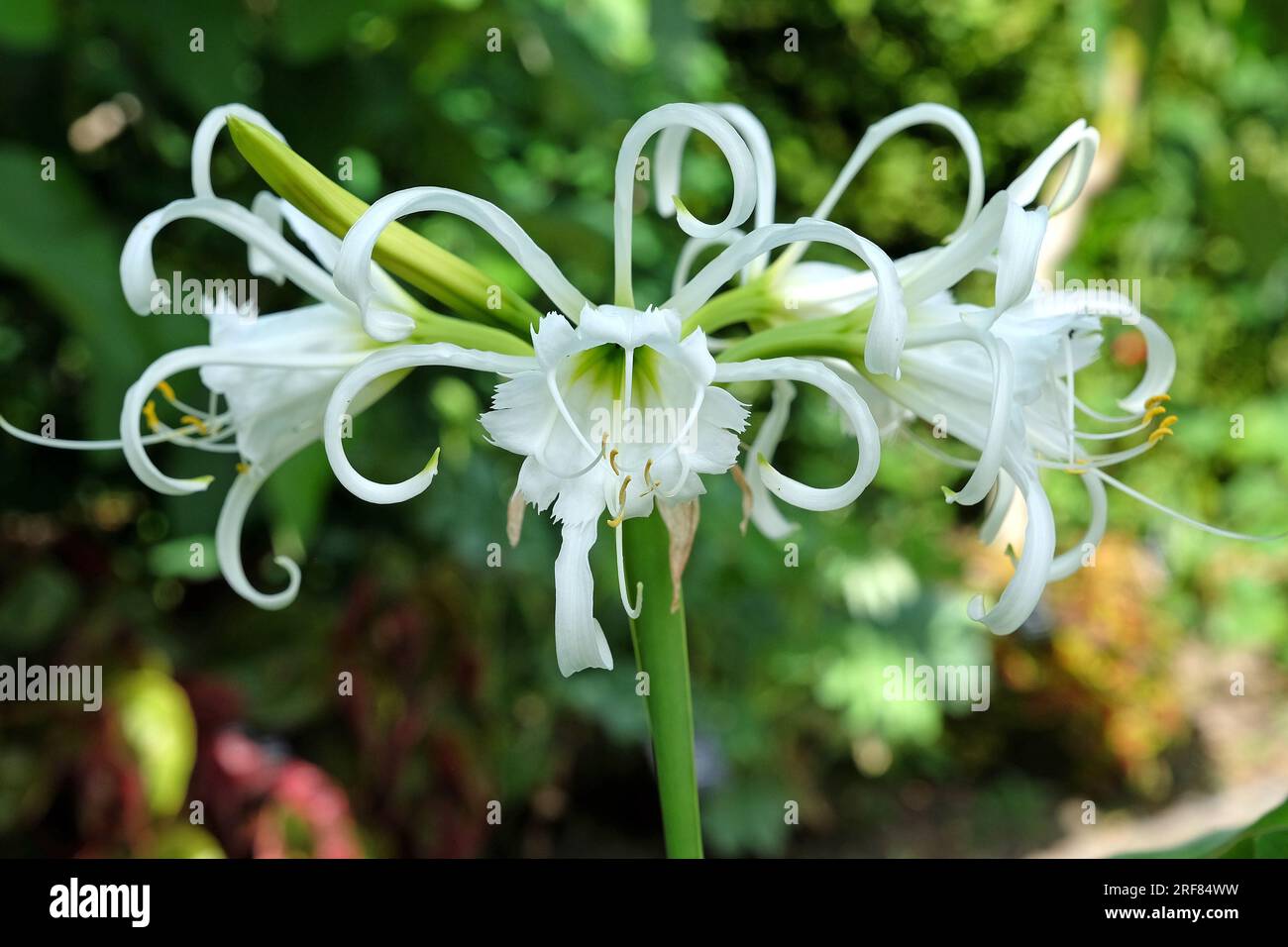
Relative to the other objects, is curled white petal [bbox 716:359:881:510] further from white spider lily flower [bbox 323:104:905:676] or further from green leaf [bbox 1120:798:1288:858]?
green leaf [bbox 1120:798:1288:858]

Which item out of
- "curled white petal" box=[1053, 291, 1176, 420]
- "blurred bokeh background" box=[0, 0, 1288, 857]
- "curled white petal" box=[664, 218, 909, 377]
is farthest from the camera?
"blurred bokeh background" box=[0, 0, 1288, 857]

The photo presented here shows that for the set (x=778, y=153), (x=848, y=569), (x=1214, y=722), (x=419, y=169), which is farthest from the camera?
(x=1214, y=722)

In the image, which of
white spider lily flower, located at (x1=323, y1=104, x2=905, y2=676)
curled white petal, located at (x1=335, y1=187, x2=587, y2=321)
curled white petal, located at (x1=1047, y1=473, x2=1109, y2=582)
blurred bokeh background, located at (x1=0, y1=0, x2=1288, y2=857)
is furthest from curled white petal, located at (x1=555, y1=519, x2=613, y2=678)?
blurred bokeh background, located at (x1=0, y1=0, x2=1288, y2=857)

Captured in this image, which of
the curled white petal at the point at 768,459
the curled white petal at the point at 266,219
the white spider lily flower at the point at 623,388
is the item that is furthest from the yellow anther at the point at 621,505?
the curled white petal at the point at 266,219

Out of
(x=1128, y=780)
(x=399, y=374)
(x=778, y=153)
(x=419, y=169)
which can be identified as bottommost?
(x=1128, y=780)

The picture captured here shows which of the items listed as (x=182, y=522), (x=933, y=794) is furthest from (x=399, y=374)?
(x=933, y=794)

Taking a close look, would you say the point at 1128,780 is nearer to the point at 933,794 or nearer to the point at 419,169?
the point at 933,794

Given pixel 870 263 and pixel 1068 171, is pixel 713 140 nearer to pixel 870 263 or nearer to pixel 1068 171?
pixel 870 263

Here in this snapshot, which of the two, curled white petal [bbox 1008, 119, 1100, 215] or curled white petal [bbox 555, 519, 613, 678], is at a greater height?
curled white petal [bbox 1008, 119, 1100, 215]
